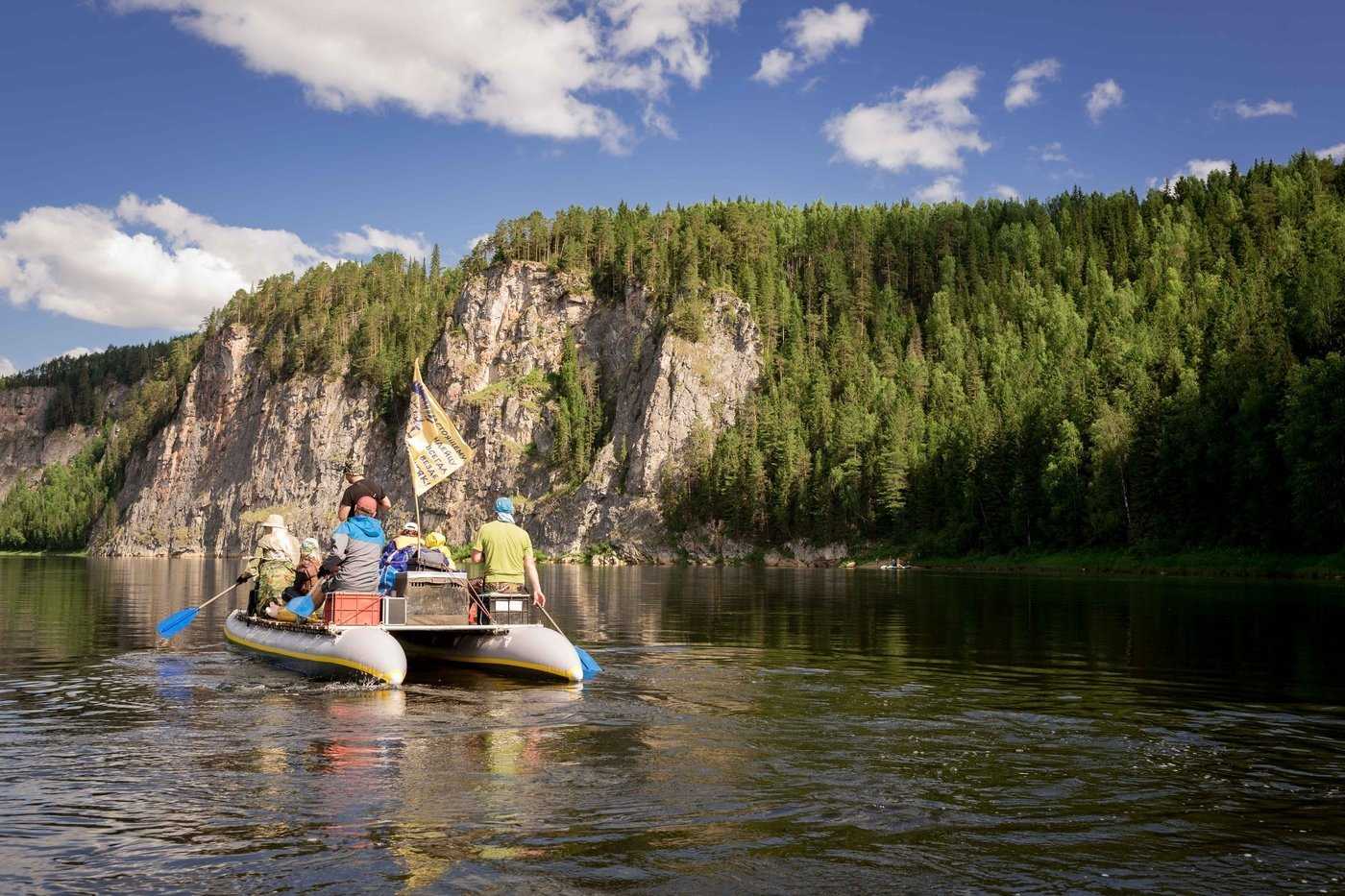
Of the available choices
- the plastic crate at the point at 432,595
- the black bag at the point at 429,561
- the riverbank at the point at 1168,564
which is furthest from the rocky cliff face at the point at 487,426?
the plastic crate at the point at 432,595

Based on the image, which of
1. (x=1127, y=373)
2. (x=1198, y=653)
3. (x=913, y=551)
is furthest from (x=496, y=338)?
(x=1198, y=653)

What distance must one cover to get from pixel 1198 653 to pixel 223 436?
184m

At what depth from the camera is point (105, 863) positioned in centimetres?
781

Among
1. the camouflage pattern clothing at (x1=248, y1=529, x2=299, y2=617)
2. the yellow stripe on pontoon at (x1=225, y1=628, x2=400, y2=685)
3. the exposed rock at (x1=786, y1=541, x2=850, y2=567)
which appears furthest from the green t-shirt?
the exposed rock at (x1=786, y1=541, x2=850, y2=567)

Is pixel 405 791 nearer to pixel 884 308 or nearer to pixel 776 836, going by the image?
pixel 776 836

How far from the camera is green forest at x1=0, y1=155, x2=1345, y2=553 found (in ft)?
252

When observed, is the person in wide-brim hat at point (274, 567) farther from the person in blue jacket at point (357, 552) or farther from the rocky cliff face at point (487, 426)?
the rocky cliff face at point (487, 426)

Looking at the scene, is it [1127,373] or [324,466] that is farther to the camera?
[324,466]

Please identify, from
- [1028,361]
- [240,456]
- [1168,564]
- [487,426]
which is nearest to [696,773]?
[1168,564]

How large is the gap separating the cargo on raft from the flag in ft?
13.6

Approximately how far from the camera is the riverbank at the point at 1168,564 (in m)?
62.8

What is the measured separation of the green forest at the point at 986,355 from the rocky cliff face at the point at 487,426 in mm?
4291

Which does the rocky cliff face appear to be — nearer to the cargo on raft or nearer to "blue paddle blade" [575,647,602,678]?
the cargo on raft

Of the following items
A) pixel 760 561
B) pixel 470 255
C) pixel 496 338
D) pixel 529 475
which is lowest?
pixel 760 561
